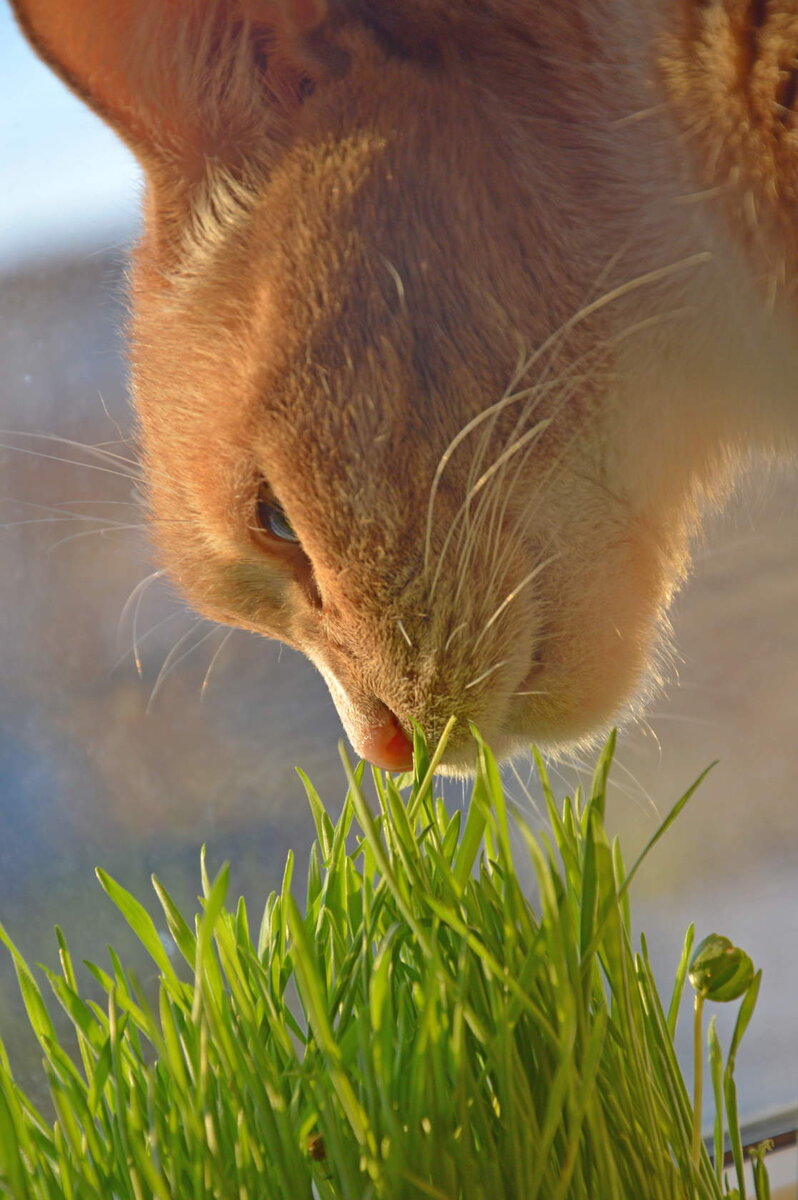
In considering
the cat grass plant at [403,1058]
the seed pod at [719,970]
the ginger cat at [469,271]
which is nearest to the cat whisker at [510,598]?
the ginger cat at [469,271]

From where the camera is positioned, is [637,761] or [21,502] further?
[637,761]

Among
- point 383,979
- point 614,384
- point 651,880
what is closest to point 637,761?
point 651,880

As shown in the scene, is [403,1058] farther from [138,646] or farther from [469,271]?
[138,646]

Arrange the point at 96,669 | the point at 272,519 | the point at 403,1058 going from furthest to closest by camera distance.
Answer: the point at 96,669
the point at 272,519
the point at 403,1058

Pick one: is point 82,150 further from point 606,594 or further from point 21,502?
point 606,594

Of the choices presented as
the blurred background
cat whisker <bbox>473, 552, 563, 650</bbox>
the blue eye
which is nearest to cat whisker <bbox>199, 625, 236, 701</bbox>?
the blurred background

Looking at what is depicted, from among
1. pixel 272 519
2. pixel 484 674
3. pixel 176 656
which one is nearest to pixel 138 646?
pixel 176 656

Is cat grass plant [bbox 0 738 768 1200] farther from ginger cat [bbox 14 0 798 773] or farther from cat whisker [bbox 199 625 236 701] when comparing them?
cat whisker [bbox 199 625 236 701]

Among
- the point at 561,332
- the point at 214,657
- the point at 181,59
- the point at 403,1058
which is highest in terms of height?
the point at 181,59
